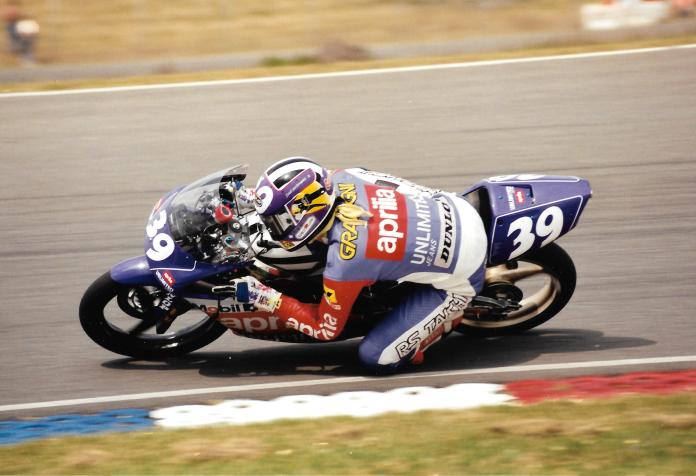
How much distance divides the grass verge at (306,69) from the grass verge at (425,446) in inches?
315

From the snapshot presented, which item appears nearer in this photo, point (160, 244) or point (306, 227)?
point (306, 227)

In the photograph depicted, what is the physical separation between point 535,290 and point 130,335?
9.49 feet

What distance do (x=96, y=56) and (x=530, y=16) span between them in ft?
24.3

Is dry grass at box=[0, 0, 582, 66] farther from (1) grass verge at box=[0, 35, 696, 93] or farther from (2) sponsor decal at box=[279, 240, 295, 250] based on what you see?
(2) sponsor decal at box=[279, 240, 295, 250]

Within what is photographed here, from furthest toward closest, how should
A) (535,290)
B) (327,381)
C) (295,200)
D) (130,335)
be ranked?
(535,290) < (130,335) < (327,381) < (295,200)

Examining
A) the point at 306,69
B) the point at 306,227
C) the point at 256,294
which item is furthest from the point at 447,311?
the point at 306,69

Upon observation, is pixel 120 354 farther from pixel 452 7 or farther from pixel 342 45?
pixel 452 7

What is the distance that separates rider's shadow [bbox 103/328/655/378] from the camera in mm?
6980

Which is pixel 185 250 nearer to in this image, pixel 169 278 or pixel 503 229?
pixel 169 278

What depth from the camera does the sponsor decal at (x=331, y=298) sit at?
6340 millimetres

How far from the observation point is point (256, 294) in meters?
6.39

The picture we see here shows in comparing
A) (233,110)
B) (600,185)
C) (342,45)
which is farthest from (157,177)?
(342,45)

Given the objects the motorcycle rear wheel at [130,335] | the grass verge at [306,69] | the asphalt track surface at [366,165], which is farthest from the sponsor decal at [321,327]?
the grass verge at [306,69]

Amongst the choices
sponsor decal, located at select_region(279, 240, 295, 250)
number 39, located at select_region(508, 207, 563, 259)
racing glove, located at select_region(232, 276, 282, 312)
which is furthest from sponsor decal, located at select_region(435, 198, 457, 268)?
racing glove, located at select_region(232, 276, 282, 312)
